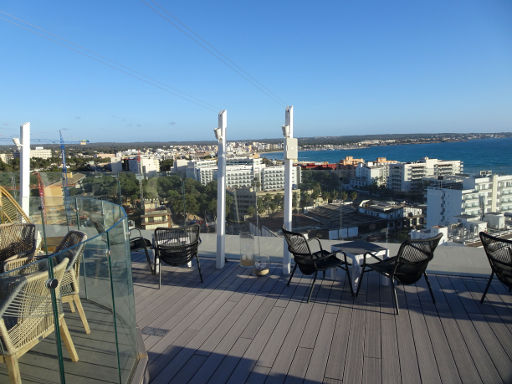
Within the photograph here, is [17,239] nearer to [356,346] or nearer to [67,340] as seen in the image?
[67,340]

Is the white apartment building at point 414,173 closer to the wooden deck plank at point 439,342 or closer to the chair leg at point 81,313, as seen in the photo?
the wooden deck plank at point 439,342

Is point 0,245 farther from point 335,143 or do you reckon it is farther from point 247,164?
point 335,143

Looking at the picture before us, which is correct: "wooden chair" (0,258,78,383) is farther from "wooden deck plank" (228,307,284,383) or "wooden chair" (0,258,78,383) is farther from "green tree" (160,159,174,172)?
"green tree" (160,159,174,172)

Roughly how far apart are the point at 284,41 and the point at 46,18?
31.8 ft

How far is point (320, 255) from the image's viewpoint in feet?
13.6

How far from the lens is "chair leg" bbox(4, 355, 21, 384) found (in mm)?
1692

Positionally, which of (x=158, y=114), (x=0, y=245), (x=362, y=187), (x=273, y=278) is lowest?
(x=273, y=278)

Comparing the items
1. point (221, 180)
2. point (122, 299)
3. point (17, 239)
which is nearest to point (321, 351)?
point (122, 299)

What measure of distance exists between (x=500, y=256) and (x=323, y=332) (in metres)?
2.04

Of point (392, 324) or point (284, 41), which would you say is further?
point (284, 41)

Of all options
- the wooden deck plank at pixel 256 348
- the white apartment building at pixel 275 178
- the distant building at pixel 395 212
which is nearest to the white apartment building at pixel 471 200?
the distant building at pixel 395 212

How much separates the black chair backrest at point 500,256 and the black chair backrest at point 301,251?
1803 millimetres

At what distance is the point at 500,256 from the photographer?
3.48 m

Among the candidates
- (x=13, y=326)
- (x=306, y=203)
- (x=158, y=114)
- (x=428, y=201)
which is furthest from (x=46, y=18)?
(x=158, y=114)
